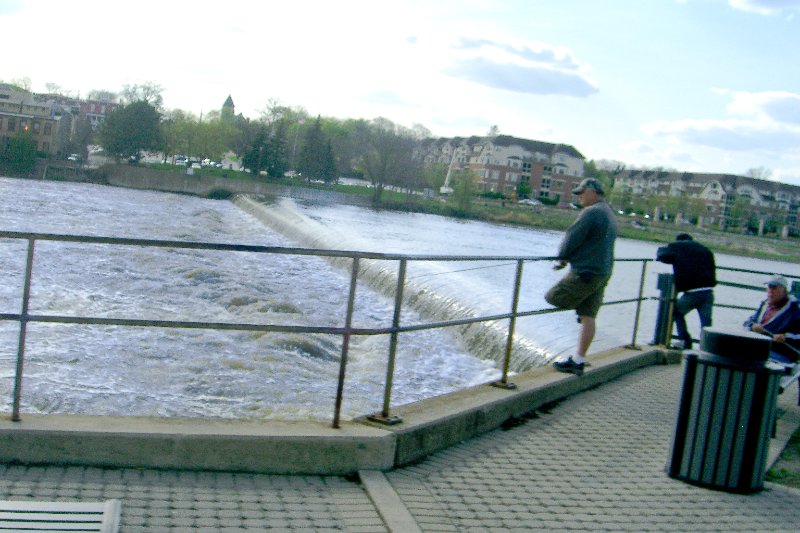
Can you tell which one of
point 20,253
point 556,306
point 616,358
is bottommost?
point 20,253

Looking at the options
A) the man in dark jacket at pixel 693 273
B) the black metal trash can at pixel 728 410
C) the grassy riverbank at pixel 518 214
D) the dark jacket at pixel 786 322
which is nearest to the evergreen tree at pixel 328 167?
the grassy riverbank at pixel 518 214

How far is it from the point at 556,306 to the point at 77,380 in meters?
6.02

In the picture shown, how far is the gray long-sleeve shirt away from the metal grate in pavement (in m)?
4.88

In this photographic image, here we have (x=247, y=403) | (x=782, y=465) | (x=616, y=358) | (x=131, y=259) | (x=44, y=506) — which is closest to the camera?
(x=44, y=506)

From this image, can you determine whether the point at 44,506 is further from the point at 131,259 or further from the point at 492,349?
the point at 131,259

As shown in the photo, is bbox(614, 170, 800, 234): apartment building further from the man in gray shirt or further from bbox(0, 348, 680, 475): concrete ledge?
bbox(0, 348, 680, 475): concrete ledge

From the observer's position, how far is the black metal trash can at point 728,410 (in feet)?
17.8

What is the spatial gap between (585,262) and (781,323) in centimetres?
194

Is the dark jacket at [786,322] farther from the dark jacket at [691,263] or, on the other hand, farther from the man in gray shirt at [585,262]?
the dark jacket at [691,263]

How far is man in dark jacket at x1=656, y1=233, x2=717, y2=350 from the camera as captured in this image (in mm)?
10578

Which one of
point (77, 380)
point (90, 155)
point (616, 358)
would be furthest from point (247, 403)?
point (90, 155)

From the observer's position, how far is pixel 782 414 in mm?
8141

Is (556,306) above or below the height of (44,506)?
above

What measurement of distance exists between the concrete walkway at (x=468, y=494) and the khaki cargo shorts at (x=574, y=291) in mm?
1611
